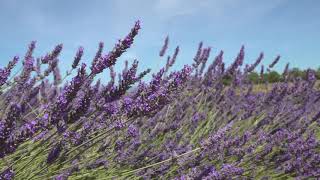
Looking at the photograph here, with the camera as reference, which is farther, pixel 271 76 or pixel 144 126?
pixel 271 76

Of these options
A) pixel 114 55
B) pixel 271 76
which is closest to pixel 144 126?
pixel 114 55

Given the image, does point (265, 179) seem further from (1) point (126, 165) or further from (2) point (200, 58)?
(2) point (200, 58)

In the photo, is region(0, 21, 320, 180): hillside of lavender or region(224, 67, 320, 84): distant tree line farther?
region(224, 67, 320, 84): distant tree line

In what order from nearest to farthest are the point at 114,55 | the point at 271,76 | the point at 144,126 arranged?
the point at 114,55
the point at 144,126
the point at 271,76

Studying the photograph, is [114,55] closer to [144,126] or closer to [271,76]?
[144,126]

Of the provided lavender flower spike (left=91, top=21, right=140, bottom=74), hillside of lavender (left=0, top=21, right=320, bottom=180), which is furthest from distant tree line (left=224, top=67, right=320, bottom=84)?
lavender flower spike (left=91, top=21, right=140, bottom=74)

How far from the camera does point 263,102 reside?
510cm

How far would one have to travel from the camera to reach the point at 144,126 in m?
4.36

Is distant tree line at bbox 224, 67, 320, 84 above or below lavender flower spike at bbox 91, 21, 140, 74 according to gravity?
above

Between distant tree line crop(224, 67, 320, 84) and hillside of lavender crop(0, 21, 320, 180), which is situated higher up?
distant tree line crop(224, 67, 320, 84)

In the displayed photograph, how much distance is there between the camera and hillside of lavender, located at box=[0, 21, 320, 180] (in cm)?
183

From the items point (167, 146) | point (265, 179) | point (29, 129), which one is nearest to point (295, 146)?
point (265, 179)

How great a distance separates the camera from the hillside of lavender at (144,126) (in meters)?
1.83

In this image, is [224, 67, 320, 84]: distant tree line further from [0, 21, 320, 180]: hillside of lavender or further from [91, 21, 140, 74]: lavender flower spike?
[91, 21, 140, 74]: lavender flower spike
